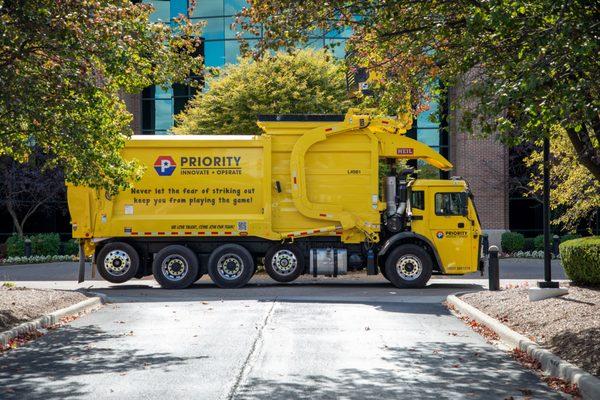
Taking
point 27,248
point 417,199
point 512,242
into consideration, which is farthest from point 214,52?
point 417,199

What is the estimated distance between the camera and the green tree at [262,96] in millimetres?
25250

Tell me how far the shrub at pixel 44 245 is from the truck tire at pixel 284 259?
15.7 metres

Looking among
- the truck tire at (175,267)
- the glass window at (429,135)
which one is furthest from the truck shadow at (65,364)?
the glass window at (429,135)

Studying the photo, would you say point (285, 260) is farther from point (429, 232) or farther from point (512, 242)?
point (512, 242)

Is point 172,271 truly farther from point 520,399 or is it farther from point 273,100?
point 520,399

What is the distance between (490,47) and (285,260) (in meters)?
11.1

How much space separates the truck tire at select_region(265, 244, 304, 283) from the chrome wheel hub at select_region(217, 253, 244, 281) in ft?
2.20

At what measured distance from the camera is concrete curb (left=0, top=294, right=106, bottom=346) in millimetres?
11702

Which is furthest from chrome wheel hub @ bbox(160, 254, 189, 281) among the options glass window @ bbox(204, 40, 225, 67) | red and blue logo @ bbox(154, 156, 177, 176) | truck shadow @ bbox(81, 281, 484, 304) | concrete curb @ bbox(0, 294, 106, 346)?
glass window @ bbox(204, 40, 225, 67)

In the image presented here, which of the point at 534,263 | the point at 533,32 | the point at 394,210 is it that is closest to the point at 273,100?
the point at 394,210

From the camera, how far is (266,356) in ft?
33.9

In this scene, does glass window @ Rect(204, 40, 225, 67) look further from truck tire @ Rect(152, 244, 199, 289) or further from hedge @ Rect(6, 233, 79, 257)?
truck tire @ Rect(152, 244, 199, 289)

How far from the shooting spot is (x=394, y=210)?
69.6ft

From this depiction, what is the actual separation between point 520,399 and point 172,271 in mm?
13878
